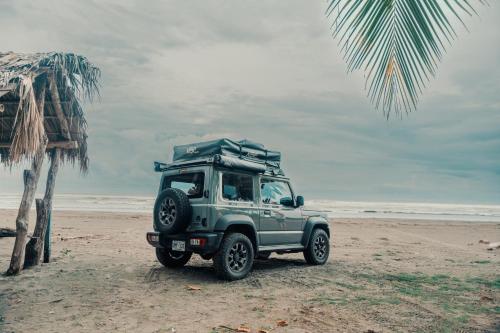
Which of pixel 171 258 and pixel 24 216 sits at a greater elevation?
pixel 24 216

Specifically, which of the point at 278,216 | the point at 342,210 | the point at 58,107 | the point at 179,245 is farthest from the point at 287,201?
the point at 342,210

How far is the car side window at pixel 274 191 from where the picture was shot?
854cm

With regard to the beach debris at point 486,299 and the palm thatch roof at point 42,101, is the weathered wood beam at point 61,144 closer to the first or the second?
the palm thatch roof at point 42,101

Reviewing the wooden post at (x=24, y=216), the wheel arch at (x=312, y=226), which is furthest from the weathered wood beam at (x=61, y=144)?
the wheel arch at (x=312, y=226)

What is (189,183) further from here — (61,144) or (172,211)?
(61,144)

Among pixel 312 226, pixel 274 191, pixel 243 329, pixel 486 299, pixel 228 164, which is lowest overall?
pixel 243 329

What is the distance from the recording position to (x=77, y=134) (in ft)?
32.6

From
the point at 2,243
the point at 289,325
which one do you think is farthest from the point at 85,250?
the point at 289,325

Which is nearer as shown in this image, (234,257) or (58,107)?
(234,257)

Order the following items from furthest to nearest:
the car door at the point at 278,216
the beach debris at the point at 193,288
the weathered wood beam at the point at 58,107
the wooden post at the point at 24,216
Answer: the weathered wood beam at the point at 58,107 → the car door at the point at 278,216 → the wooden post at the point at 24,216 → the beach debris at the point at 193,288

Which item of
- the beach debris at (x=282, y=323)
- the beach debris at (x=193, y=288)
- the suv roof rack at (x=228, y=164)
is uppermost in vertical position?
the suv roof rack at (x=228, y=164)

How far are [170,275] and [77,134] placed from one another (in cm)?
444

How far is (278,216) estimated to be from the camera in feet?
28.3

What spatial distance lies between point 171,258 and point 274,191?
2678mm
